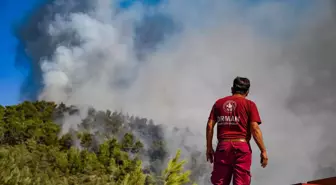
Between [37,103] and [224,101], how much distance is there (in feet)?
205

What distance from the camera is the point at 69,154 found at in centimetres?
3148

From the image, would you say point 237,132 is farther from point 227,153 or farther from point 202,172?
point 202,172

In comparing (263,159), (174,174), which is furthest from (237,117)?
(174,174)

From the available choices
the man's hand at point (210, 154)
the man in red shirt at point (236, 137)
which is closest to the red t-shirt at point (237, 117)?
the man in red shirt at point (236, 137)

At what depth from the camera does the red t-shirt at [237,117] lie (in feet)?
Result: 14.9

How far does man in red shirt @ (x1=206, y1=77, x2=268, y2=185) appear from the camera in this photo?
4469 millimetres

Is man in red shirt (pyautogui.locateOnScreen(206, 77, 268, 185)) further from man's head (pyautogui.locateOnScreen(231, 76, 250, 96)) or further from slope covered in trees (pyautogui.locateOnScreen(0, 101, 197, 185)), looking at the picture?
slope covered in trees (pyautogui.locateOnScreen(0, 101, 197, 185))

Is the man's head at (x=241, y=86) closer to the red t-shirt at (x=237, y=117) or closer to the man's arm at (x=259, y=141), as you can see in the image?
the red t-shirt at (x=237, y=117)

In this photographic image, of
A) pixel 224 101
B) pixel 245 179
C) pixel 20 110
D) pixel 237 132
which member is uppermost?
pixel 20 110

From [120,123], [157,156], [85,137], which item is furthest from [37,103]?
[157,156]

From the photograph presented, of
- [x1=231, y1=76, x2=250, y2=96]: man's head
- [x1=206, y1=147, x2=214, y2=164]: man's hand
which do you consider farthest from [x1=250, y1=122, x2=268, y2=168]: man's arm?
[x1=206, y1=147, x2=214, y2=164]: man's hand

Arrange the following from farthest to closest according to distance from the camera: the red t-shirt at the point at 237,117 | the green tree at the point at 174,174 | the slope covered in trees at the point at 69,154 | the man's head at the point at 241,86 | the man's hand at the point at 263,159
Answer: the slope covered in trees at the point at 69,154
the green tree at the point at 174,174
the man's head at the point at 241,86
the red t-shirt at the point at 237,117
the man's hand at the point at 263,159

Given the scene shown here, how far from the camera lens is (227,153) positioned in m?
4.50

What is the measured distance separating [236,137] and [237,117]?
0.19 metres
